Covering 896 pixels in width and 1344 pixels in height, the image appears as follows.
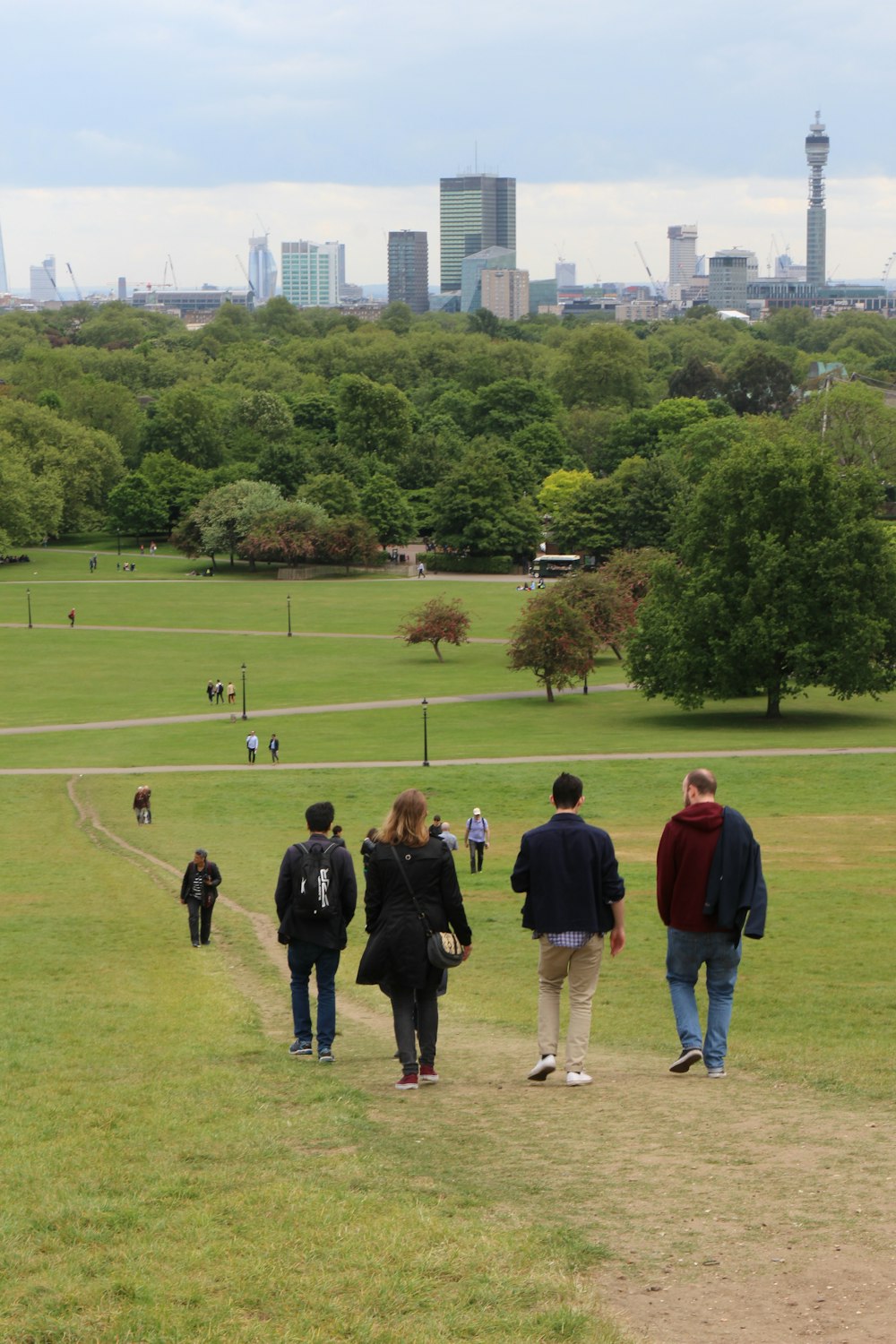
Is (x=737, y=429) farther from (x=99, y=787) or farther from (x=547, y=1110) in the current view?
(x=547, y=1110)

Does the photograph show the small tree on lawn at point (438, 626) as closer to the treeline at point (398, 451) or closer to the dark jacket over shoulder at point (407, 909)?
the treeline at point (398, 451)

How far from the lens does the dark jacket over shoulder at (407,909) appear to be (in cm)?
1150

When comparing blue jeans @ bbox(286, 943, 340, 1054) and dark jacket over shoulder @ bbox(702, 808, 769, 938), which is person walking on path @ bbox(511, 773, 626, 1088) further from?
blue jeans @ bbox(286, 943, 340, 1054)

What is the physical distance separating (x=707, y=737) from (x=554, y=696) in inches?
615

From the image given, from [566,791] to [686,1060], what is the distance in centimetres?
236

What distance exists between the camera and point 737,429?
125 m

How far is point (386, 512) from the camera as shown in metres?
126

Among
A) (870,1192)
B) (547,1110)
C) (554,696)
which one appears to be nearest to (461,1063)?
(547,1110)

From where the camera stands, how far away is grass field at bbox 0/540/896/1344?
24.2 feet

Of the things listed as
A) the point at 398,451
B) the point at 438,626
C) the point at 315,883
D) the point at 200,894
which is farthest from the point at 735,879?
the point at 398,451

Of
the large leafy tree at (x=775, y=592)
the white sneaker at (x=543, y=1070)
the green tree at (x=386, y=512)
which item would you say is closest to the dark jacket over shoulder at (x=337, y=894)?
the white sneaker at (x=543, y=1070)

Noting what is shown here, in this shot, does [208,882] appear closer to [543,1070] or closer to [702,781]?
[543,1070]

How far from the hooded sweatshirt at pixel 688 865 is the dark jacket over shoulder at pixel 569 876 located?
1.21 ft

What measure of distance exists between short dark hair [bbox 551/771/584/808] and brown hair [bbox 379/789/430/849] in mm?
935
